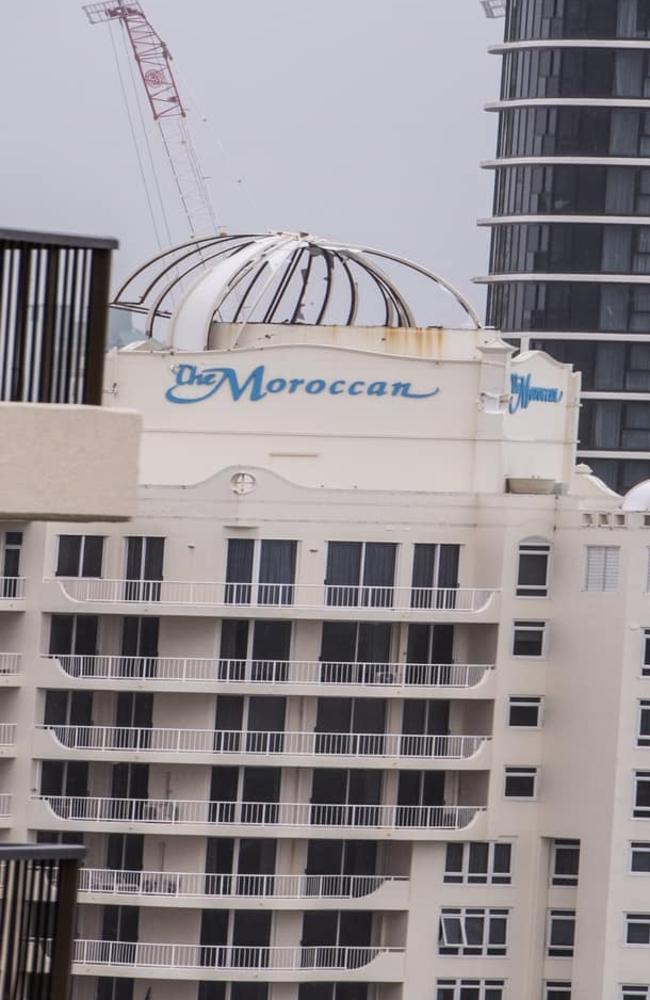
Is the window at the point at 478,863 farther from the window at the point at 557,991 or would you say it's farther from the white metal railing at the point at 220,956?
the window at the point at 557,991

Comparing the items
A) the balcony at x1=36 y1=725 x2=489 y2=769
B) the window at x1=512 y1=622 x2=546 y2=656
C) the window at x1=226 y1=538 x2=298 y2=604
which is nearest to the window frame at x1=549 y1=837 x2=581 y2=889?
the balcony at x1=36 y1=725 x2=489 y2=769

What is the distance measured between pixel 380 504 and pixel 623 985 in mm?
11035

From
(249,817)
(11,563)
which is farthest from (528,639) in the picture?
(11,563)

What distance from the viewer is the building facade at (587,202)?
102938 mm

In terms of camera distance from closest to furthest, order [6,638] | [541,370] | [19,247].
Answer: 1. [19,247]
2. [6,638]
3. [541,370]

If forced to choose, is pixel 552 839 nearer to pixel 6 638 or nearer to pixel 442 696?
pixel 442 696

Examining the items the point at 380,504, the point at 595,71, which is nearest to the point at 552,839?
the point at 380,504

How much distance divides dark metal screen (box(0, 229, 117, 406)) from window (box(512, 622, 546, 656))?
146 ft

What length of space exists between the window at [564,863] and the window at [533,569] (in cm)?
525

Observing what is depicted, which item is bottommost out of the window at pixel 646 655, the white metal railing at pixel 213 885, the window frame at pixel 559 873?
the white metal railing at pixel 213 885

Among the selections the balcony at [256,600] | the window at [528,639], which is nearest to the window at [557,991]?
the window at [528,639]

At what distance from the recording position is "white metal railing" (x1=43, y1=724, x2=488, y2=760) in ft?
213

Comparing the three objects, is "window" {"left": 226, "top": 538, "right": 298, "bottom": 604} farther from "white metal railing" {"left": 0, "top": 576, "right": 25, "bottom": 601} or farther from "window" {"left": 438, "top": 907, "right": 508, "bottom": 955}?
"window" {"left": 438, "top": 907, "right": 508, "bottom": 955}

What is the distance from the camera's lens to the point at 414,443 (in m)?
67.1
